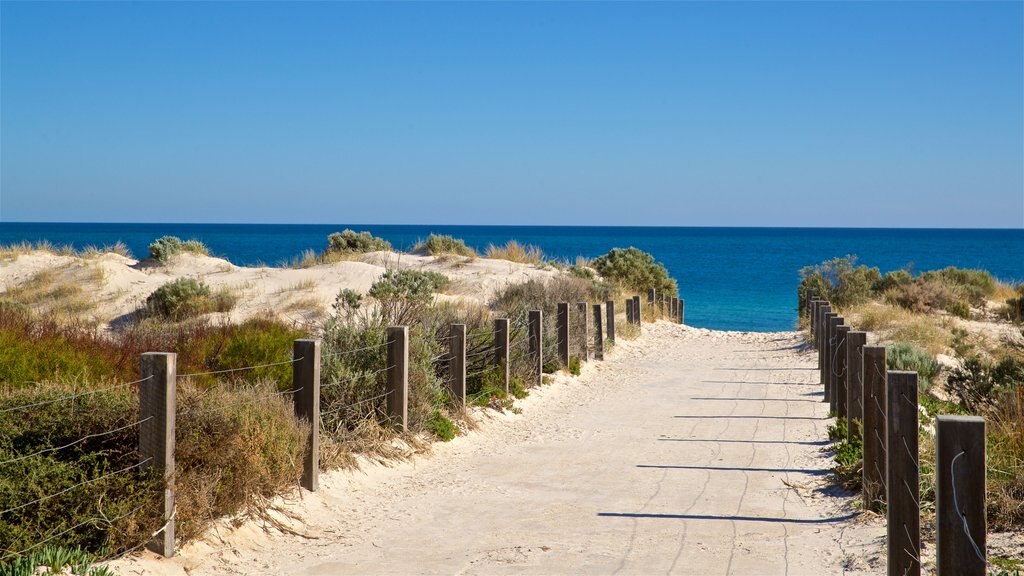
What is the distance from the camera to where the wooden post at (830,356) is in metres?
13.7

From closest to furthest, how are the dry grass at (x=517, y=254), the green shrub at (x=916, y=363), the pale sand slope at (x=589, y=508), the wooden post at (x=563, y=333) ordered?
the pale sand slope at (x=589, y=508) → the green shrub at (x=916, y=363) → the wooden post at (x=563, y=333) → the dry grass at (x=517, y=254)

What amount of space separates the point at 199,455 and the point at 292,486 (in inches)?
55.5

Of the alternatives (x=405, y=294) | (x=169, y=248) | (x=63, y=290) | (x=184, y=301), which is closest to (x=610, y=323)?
(x=405, y=294)

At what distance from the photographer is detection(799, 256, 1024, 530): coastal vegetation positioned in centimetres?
748

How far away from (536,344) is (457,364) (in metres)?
4.05

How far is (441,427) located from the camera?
36.3 feet

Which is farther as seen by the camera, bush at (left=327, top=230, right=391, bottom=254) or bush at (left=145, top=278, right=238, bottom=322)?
bush at (left=327, top=230, right=391, bottom=254)

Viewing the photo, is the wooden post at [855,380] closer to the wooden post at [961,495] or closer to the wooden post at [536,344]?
the wooden post at [961,495]

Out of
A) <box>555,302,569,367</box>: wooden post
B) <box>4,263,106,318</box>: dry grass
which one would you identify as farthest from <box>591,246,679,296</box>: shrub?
<box>4,263,106,318</box>: dry grass

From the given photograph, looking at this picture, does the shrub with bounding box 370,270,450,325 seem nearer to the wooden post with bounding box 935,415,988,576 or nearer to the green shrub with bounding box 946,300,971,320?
the wooden post with bounding box 935,415,988,576

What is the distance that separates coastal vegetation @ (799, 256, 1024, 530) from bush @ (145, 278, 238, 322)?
16054 millimetres

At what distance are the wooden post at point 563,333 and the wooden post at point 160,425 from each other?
11.7m

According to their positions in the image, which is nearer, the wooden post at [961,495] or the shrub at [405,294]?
the wooden post at [961,495]

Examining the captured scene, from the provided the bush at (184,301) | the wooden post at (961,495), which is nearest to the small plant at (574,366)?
the bush at (184,301)
